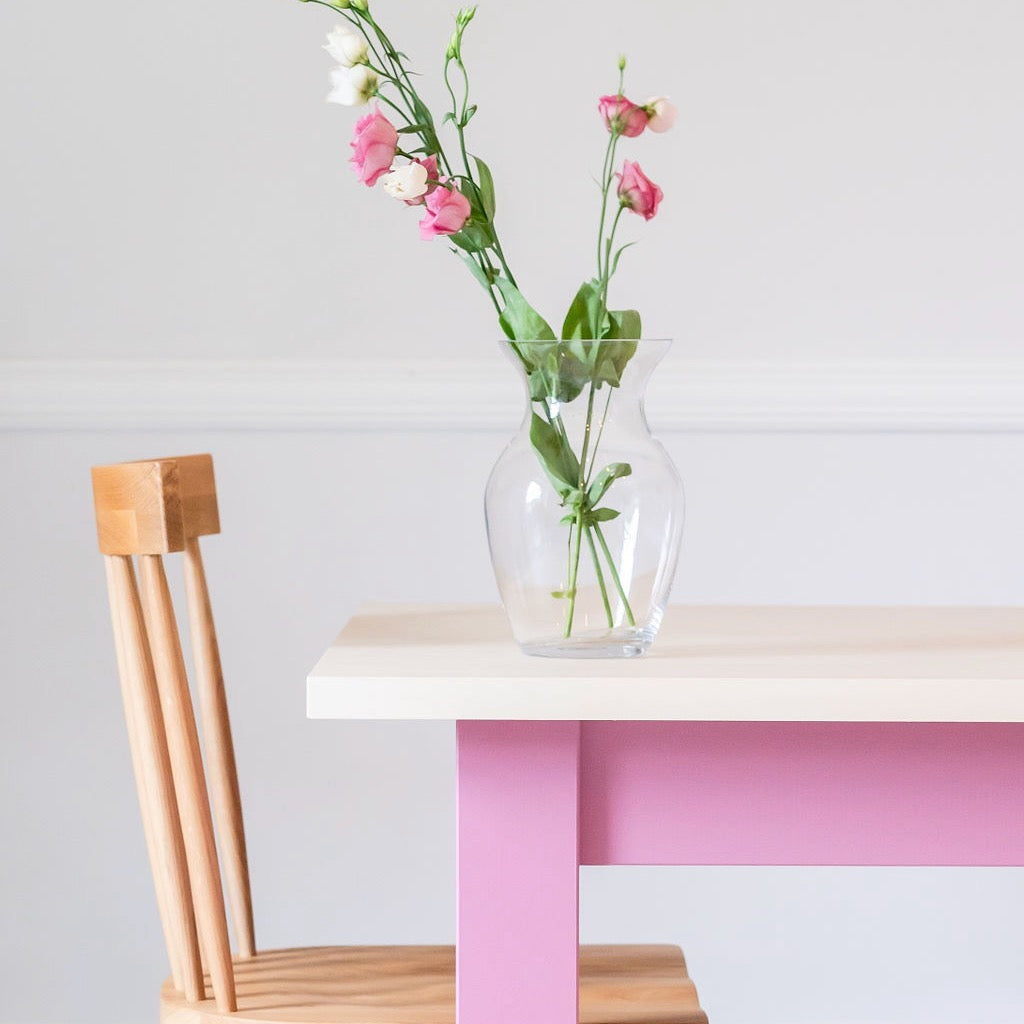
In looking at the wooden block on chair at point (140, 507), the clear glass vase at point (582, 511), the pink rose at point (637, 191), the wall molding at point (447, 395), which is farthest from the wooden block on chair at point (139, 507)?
the wall molding at point (447, 395)

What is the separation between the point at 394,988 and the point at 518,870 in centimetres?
37

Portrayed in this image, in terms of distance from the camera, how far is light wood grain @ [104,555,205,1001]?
1032 millimetres

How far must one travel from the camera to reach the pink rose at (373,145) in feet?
3.01

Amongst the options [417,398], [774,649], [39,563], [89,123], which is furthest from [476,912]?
[89,123]

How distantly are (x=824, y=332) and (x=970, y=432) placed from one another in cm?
24

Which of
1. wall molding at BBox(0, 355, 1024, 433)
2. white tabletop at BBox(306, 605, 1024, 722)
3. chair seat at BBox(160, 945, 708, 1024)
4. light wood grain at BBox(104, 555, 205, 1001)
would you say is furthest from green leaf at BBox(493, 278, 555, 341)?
wall molding at BBox(0, 355, 1024, 433)

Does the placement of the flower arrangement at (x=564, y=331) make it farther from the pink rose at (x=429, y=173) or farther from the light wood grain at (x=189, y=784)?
the light wood grain at (x=189, y=784)

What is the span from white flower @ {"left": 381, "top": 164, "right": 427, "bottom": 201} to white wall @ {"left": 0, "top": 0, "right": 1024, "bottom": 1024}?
101cm

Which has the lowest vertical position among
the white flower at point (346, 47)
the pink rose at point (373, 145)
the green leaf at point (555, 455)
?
the green leaf at point (555, 455)

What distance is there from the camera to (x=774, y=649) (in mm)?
937

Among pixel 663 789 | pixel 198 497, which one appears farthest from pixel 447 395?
pixel 663 789

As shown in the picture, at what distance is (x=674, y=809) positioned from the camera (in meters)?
0.83

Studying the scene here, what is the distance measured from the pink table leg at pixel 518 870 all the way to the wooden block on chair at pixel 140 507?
13.1 inches

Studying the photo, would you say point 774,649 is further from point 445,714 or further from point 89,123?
point 89,123
